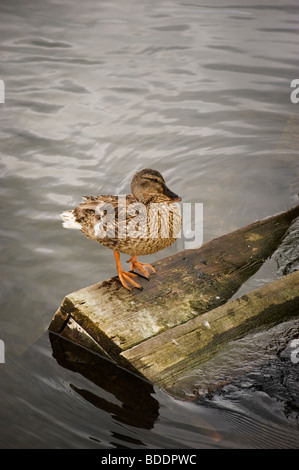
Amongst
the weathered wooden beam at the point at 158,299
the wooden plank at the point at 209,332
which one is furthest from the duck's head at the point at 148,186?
the wooden plank at the point at 209,332

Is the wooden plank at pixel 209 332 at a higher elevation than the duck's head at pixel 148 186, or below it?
below

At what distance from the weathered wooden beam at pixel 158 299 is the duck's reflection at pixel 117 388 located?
113 millimetres

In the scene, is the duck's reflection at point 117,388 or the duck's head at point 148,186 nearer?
the duck's reflection at point 117,388

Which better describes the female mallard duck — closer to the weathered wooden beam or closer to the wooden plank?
the weathered wooden beam

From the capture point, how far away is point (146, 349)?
3213mm

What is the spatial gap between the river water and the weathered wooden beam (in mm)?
203

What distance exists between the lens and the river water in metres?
3.24

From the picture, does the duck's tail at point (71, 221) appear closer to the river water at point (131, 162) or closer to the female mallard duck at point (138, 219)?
the female mallard duck at point (138, 219)

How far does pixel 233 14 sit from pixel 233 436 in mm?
7617

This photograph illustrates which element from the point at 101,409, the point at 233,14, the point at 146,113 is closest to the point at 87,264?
the point at 101,409

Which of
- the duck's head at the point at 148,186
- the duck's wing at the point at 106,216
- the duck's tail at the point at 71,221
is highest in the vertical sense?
the duck's head at the point at 148,186

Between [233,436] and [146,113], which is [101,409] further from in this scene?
[146,113]

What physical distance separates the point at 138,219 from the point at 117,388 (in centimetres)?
111

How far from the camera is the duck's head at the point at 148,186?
144 inches
